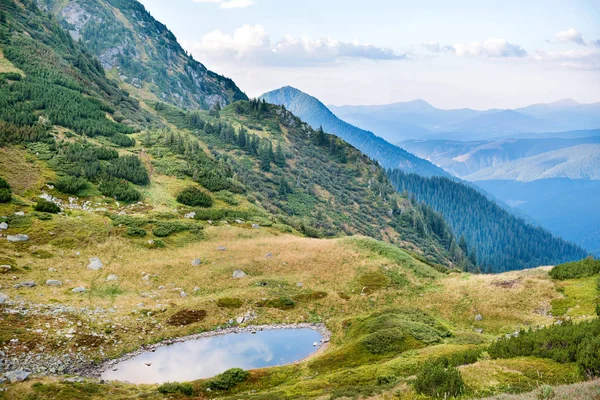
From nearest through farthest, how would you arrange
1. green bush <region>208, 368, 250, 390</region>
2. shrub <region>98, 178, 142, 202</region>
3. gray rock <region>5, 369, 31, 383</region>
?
1. gray rock <region>5, 369, 31, 383</region>
2. green bush <region>208, 368, 250, 390</region>
3. shrub <region>98, 178, 142, 202</region>

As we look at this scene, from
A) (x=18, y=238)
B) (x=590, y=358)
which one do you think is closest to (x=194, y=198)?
(x=18, y=238)

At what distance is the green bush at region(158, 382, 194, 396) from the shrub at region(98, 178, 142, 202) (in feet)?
153

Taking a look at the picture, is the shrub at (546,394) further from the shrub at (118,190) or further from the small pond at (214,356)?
the shrub at (118,190)

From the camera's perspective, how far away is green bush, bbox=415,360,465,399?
17734 millimetres

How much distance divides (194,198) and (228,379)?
50797mm

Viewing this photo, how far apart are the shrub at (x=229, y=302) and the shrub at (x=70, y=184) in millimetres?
34805

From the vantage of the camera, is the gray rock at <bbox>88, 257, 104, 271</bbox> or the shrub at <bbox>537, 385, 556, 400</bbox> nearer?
the shrub at <bbox>537, 385, 556, 400</bbox>

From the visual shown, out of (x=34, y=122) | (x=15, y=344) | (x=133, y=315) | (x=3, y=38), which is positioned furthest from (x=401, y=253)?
(x=3, y=38)

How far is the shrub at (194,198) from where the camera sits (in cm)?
7400

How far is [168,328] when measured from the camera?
3688 centimetres

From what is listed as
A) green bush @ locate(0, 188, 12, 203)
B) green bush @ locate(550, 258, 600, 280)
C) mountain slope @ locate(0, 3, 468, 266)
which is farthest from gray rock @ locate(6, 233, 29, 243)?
green bush @ locate(550, 258, 600, 280)

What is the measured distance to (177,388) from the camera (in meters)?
26.0

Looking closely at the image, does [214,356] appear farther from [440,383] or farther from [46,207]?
[46,207]

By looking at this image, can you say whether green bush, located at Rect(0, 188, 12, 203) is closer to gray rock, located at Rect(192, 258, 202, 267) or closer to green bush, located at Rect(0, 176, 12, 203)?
green bush, located at Rect(0, 176, 12, 203)
